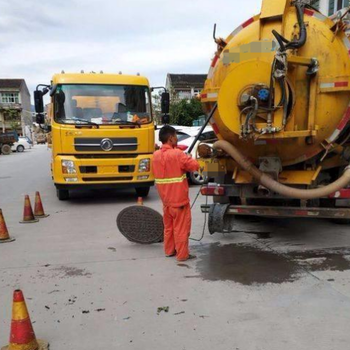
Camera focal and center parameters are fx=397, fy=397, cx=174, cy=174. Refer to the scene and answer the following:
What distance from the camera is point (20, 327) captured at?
9.43 ft

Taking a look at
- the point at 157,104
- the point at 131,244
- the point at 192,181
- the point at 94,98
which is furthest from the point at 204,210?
the point at 157,104

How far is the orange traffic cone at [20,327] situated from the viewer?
285 centimetres

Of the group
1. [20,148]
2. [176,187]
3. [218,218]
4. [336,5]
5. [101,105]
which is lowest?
[20,148]

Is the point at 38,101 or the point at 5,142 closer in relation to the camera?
the point at 38,101

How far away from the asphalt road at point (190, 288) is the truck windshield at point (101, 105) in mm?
2762

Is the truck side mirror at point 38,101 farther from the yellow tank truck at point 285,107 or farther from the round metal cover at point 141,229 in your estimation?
the yellow tank truck at point 285,107

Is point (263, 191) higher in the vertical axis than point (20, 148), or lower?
higher

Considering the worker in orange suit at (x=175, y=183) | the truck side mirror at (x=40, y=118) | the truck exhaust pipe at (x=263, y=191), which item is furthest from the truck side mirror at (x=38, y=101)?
the truck exhaust pipe at (x=263, y=191)

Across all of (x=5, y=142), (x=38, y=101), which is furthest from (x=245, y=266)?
(x=5, y=142)

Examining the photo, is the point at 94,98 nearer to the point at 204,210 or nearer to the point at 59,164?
the point at 59,164

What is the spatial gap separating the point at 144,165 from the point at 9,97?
70.1 meters

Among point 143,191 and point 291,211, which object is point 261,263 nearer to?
point 291,211

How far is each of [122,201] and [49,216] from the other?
1.97m

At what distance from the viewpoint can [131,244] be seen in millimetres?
5730
